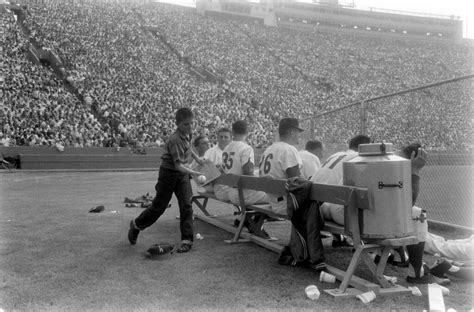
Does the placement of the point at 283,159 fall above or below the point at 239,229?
above

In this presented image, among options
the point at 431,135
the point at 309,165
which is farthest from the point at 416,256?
the point at 431,135

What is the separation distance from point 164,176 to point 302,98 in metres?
28.3

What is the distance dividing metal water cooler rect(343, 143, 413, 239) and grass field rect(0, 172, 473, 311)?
55cm

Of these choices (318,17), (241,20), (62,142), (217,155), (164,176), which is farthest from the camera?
(318,17)

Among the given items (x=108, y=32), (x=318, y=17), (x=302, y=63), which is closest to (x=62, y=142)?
(x=108, y=32)

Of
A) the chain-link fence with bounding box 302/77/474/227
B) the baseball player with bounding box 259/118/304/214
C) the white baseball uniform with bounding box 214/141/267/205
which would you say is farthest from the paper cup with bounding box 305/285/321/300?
the chain-link fence with bounding box 302/77/474/227

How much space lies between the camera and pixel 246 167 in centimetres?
656

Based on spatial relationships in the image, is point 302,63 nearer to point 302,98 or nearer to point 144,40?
point 302,98

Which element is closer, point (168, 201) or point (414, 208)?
point (414, 208)

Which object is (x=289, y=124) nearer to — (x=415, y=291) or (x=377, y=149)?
(x=377, y=149)

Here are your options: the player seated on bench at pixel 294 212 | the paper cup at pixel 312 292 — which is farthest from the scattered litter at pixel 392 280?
the paper cup at pixel 312 292

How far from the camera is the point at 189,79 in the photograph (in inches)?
1215

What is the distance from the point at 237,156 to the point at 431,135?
15.0 metres

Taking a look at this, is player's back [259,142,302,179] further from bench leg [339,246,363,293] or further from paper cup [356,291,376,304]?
paper cup [356,291,376,304]
